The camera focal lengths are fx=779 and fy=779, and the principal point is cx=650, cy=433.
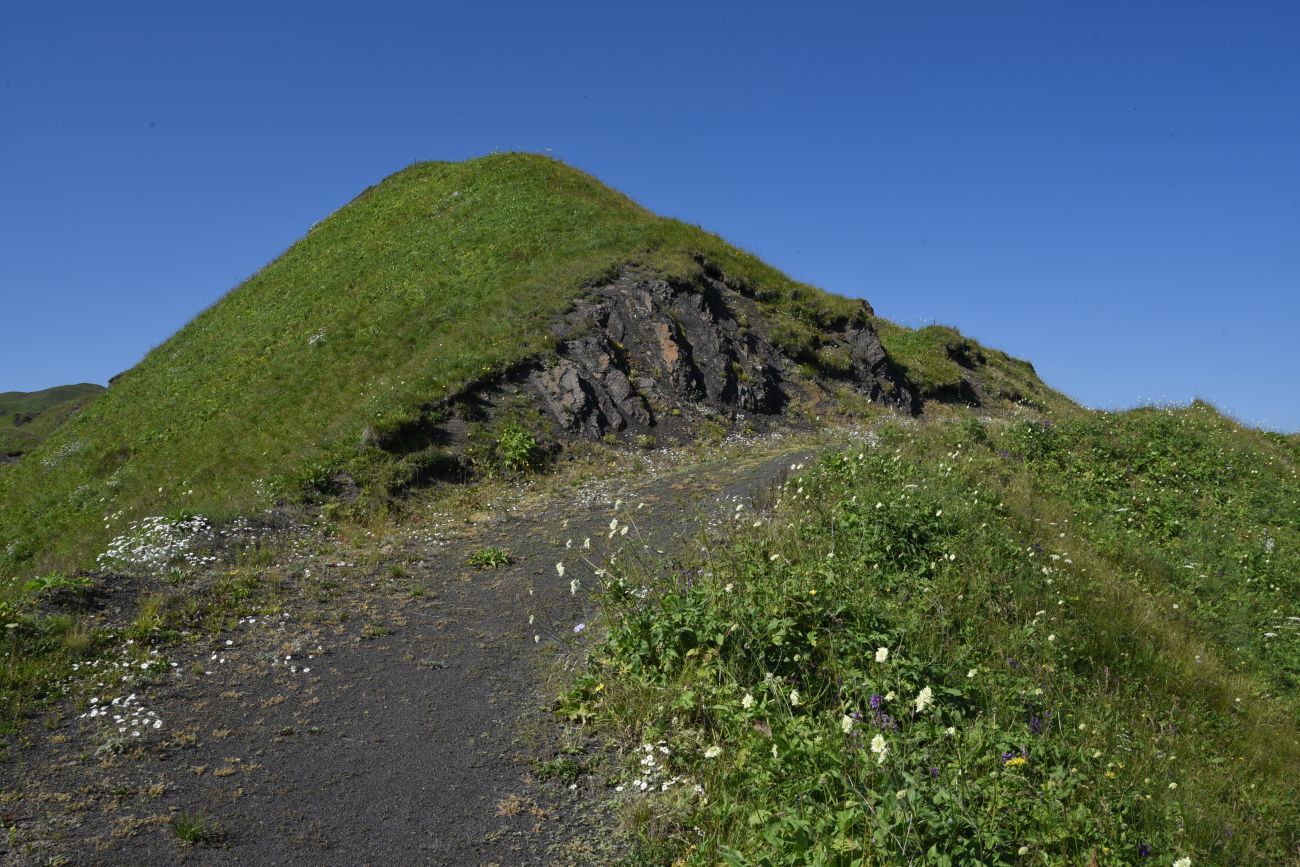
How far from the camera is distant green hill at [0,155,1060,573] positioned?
17.2 m

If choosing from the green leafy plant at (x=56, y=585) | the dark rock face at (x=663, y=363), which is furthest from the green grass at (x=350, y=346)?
the green leafy plant at (x=56, y=585)

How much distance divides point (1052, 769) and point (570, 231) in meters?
23.7

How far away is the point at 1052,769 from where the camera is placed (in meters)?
4.47

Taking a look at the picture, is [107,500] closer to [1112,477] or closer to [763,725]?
[763,725]

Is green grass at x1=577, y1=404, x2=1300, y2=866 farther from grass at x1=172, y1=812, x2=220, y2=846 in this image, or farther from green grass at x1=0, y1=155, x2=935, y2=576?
green grass at x1=0, y1=155, x2=935, y2=576

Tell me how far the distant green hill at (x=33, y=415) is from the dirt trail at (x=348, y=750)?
89.5 feet

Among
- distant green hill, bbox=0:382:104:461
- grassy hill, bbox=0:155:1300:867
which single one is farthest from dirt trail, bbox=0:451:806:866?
distant green hill, bbox=0:382:104:461

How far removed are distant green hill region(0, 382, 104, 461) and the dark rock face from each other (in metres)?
21.9

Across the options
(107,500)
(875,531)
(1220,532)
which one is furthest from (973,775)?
(107,500)

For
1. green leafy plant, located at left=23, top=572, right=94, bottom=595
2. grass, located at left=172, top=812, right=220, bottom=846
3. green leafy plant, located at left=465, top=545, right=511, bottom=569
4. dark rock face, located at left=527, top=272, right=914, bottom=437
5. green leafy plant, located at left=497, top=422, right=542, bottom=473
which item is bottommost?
grass, located at left=172, top=812, right=220, bottom=846

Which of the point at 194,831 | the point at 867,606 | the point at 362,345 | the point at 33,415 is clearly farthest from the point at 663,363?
the point at 33,415

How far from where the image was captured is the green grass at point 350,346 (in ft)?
55.4

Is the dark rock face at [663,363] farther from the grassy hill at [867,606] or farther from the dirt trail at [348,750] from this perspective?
the dirt trail at [348,750]

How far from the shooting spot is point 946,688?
5066mm
